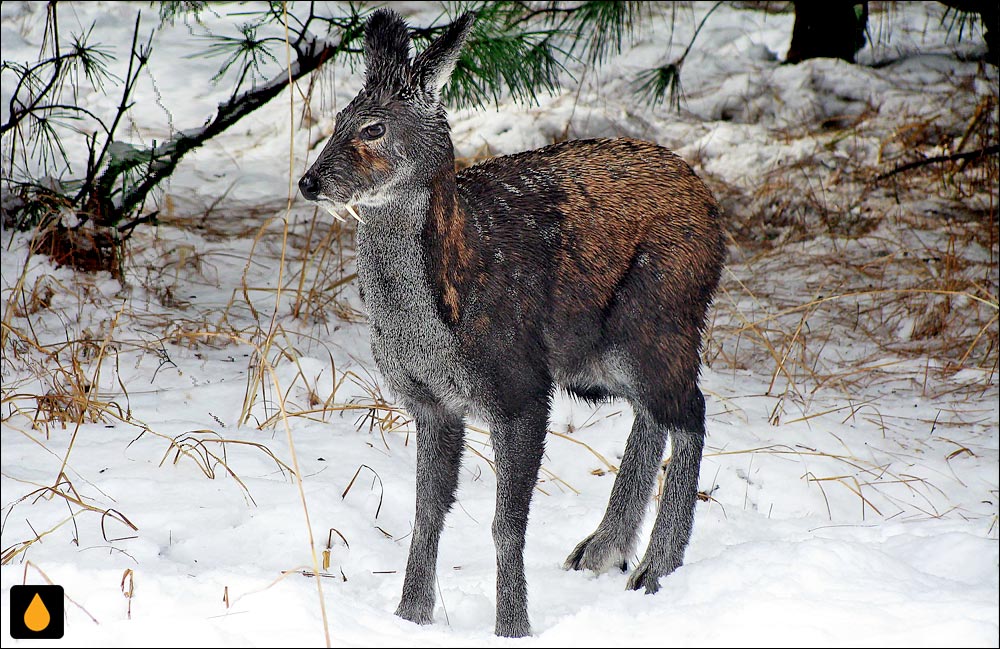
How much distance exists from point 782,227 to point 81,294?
4852mm

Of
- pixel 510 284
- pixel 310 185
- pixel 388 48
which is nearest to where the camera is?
pixel 310 185

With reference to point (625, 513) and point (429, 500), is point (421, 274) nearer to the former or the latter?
point (429, 500)

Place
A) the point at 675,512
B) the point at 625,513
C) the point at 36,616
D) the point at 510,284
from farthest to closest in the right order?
the point at 625,513 < the point at 675,512 < the point at 510,284 < the point at 36,616

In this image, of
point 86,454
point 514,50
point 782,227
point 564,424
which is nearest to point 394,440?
point 564,424

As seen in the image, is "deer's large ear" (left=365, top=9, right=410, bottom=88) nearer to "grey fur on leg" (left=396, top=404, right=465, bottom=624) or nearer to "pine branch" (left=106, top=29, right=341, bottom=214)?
"grey fur on leg" (left=396, top=404, right=465, bottom=624)

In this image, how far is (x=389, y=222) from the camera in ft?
8.72

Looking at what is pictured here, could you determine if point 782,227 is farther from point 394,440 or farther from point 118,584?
point 118,584

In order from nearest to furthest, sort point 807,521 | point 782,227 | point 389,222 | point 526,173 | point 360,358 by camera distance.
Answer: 1. point 389,222
2. point 526,173
3. point 807,521
4. point 360,358
5. point 782,227

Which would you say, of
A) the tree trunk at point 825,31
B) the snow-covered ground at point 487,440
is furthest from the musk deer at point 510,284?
the tree trunk at point 825,31

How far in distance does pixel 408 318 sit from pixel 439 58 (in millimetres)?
701

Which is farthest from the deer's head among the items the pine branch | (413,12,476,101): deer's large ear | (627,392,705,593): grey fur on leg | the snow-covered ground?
the pine branch

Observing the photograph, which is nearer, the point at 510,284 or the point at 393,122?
the point at 393,122

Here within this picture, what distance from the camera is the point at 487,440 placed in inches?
181

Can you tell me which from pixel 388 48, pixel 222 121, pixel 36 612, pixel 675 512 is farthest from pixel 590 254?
pixel 222 121
